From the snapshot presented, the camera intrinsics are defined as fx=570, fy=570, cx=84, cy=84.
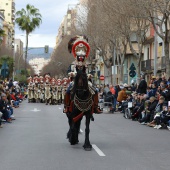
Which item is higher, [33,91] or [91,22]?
[91,22]

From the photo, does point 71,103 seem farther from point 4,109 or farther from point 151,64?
point 151,64

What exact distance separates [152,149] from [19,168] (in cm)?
471

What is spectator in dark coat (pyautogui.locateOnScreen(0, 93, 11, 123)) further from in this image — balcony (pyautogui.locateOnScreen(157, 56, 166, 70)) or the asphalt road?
balcony (pyautogui.locateOnScreen(157, 56, 166, 70))

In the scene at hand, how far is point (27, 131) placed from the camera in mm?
20406

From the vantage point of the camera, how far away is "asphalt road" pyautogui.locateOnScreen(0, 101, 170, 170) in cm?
1193

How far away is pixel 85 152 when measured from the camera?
46.7 feet

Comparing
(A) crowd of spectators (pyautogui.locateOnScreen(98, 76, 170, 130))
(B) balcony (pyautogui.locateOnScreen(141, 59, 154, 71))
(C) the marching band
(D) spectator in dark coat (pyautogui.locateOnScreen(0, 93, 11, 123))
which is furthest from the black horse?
(B) balcony (pyautogui.locateOnScreen(141, 59, 154, 71))

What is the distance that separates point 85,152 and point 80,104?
162 cm

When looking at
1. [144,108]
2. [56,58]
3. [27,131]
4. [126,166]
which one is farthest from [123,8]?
[56,58]

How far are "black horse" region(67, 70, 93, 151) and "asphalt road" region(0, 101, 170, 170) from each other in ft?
1.19

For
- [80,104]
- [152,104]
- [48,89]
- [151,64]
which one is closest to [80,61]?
[80,104]

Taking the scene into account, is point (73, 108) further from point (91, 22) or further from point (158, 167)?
point (91, 22)

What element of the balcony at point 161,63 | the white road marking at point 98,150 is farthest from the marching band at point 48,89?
the white road marking at point 98,150

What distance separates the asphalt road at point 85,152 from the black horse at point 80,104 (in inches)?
14.3
